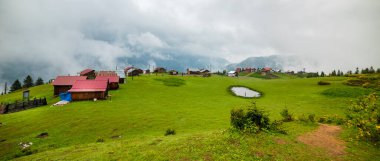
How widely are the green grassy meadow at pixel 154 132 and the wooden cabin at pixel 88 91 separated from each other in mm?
4399

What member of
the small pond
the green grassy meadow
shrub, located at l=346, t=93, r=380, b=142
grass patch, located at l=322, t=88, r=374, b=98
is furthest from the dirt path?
the small pond

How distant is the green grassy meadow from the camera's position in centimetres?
1948

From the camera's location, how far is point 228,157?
59.3 feet

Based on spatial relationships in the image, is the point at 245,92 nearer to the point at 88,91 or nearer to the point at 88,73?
the point at 88,91

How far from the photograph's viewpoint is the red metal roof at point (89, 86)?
7012cm

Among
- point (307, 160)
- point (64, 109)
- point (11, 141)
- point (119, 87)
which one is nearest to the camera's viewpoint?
point (307, 160)

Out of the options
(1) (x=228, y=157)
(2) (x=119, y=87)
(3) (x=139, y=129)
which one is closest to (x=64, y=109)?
(3) (x=139, y=129)

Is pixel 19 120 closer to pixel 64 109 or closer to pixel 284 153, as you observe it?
pixel 64 109

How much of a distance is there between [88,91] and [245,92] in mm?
54151

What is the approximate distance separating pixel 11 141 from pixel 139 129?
1919 centimetres

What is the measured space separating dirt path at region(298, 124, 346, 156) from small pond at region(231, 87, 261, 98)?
5573cm

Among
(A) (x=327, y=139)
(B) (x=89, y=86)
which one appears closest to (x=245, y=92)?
(B) (x=89, y=86)

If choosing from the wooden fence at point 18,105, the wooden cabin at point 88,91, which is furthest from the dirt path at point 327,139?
the wooden fence at point 18,105

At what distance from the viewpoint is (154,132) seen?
35.6m
